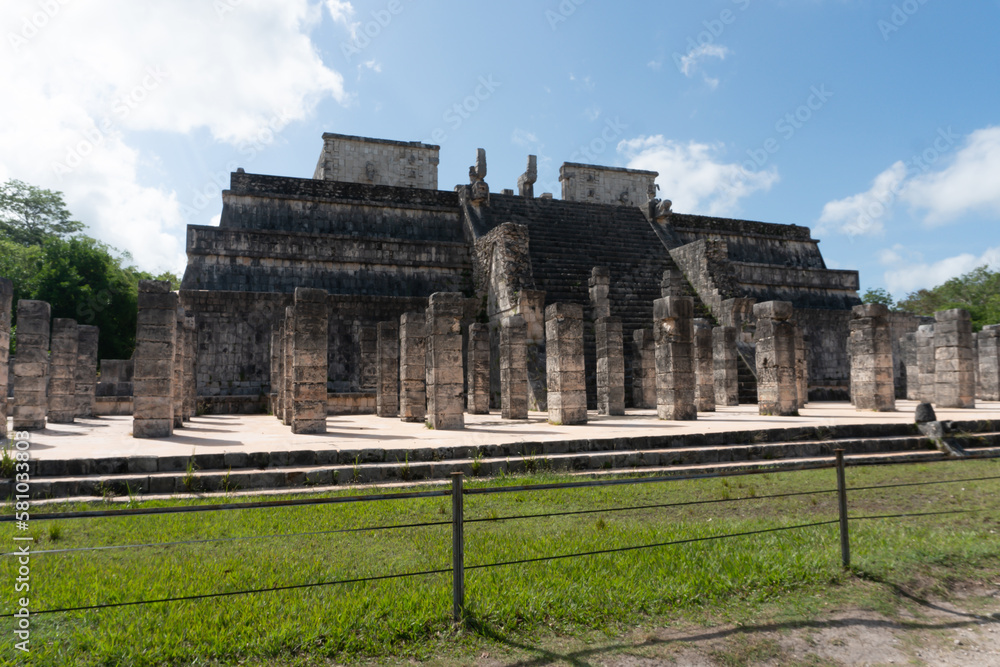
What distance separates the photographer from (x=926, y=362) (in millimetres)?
18297

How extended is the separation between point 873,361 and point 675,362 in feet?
17.6

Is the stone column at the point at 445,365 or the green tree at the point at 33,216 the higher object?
the green tree at the point at 33,216

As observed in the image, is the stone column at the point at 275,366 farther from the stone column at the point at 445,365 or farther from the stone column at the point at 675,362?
the stone column at the point at 675,362

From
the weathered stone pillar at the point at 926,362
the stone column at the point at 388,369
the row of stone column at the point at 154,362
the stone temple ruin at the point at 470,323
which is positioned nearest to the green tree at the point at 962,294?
the stone temple ruin at the point at 470,323

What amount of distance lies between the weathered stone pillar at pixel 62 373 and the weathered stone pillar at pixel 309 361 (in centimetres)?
644

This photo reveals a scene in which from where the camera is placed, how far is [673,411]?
13008mm

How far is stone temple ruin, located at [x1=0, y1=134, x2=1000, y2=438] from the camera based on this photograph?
11.9m

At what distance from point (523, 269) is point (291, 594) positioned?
52.6 feet

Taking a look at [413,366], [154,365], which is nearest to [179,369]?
[154,365]

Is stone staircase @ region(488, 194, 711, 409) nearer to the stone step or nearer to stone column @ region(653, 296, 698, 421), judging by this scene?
stone column @ region(653, 296, 698, 421)

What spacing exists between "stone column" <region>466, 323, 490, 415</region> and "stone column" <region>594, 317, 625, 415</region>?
2854mm

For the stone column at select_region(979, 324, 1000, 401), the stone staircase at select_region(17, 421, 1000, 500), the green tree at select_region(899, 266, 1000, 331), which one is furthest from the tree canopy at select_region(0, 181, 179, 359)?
the green tree at select_region(899, 266, 1000, 331)

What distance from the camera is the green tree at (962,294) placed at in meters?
45.1

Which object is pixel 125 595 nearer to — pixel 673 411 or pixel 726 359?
pixel 673 411
